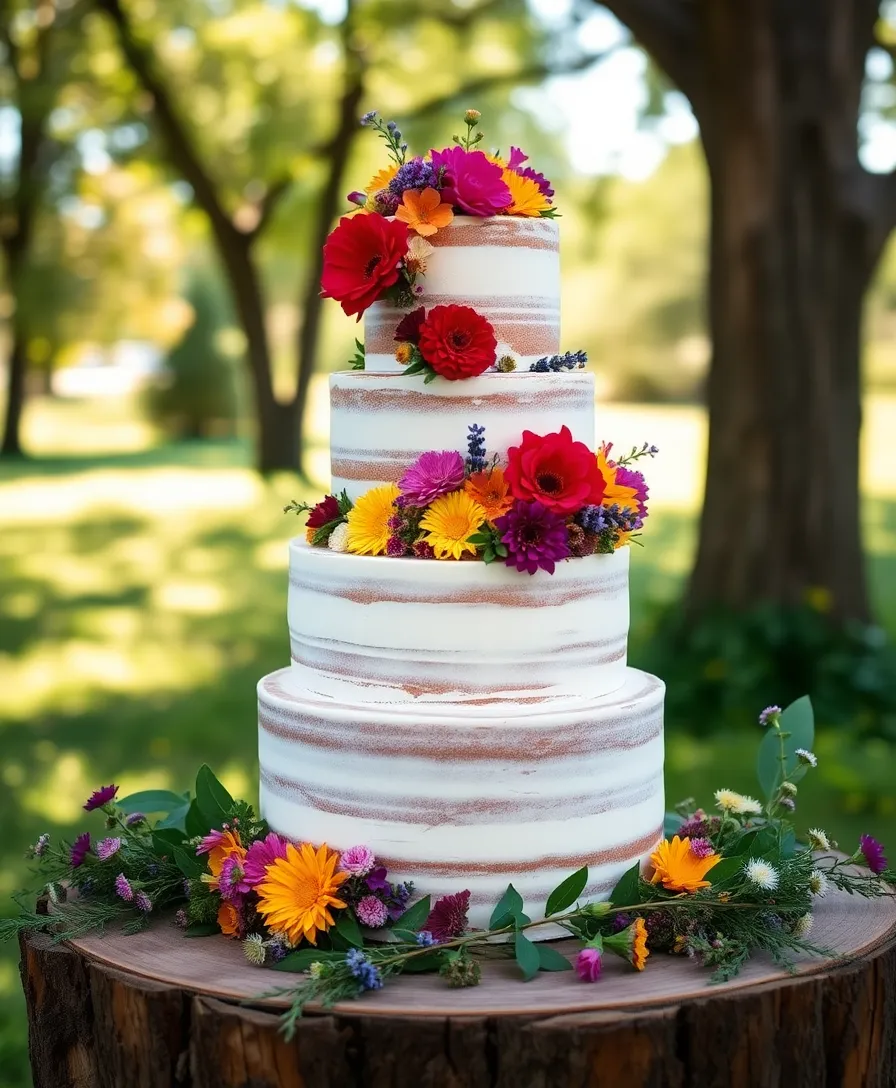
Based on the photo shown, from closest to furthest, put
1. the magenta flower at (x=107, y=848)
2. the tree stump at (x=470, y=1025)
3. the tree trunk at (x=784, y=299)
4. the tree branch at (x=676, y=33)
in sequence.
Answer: the tree stump at (x=470, y=1025) < the magenta flower at (x=107, y=848) < the tree trunk at (x=784, y=299) < the tree branch at (x=676, y=33)

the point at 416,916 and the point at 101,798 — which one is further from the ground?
the point at 101,798

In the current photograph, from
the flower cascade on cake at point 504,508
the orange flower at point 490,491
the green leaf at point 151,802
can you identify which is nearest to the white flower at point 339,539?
the flower cascade on cake at point 504,508

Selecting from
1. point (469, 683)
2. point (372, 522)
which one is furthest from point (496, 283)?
point (469, 683)

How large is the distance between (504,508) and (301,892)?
807 mm

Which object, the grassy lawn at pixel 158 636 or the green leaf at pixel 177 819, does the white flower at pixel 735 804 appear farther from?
the grassy lawn at pixel 158 636

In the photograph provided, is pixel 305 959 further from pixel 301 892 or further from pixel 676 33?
pixel 676 33

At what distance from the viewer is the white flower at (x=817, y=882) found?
109 inches

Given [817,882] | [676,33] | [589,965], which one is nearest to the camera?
[589,965]

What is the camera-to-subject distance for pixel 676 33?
7.19 metres

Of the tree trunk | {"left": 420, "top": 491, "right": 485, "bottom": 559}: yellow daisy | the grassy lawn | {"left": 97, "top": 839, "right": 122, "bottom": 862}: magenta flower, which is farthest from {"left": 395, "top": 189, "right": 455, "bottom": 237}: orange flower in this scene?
the tree trunk

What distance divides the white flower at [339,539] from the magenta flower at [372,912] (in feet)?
2.26

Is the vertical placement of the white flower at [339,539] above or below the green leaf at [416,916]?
above

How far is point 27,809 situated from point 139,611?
488 centimetres

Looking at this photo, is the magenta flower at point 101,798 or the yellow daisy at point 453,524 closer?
the yellow daisy at point 453,524
